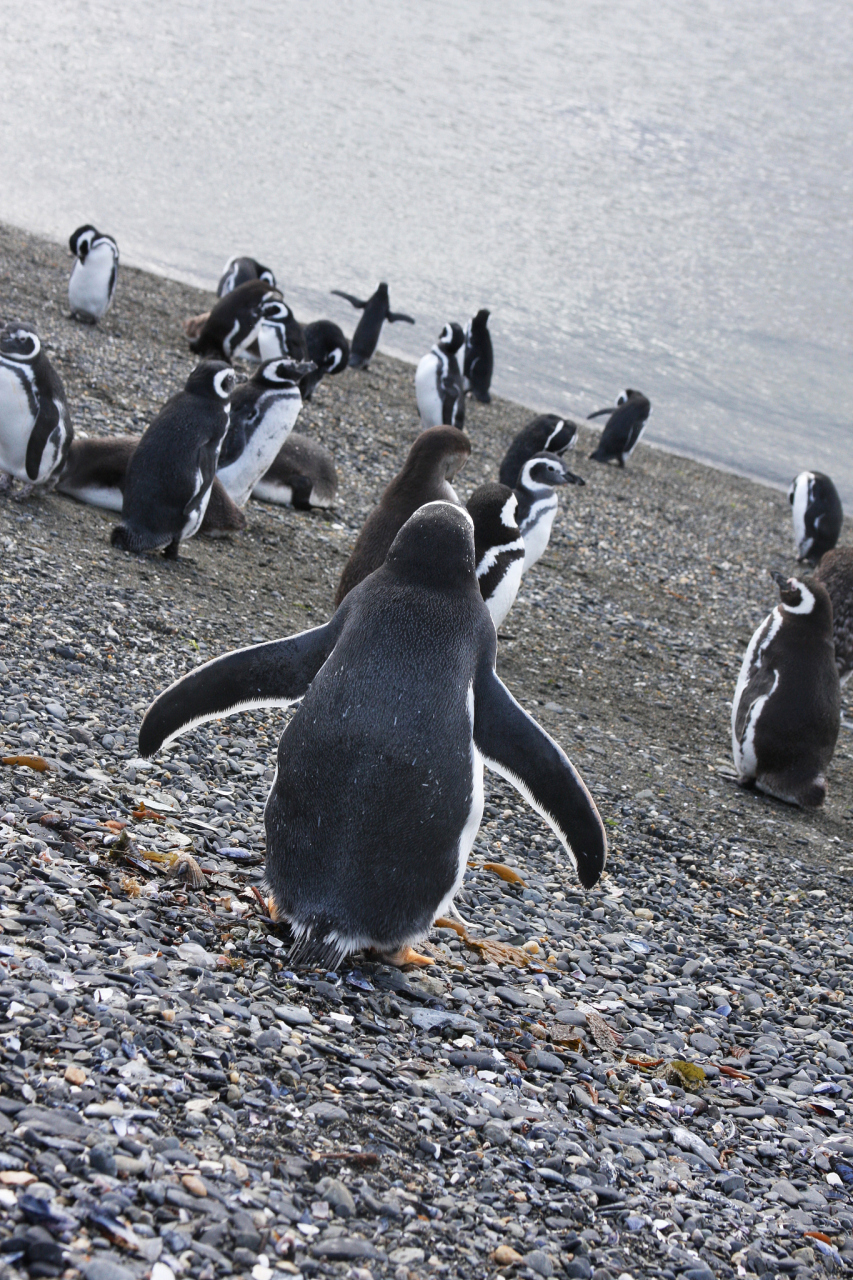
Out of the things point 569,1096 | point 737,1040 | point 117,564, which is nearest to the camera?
point 569,1096

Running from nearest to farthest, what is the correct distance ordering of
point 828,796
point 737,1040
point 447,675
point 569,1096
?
point 569,1096 → point 447,675 → point 737,1040 → point 828,796

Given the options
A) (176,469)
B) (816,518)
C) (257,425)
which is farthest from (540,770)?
(816,518)

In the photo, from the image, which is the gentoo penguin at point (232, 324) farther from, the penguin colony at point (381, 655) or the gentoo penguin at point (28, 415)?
the gentoo penguin at point (28, 415)

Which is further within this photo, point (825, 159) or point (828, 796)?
point (825, 159)

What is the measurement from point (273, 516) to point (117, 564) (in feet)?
7.17

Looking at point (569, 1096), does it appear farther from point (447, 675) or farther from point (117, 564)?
point (117, 564)

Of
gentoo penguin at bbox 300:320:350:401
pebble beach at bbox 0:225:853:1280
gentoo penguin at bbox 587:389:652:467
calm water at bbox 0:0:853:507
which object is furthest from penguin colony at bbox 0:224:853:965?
calm water at bbox 0:0:853:507

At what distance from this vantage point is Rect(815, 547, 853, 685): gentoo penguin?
25.3 ft

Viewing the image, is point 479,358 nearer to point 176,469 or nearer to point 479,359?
point 479,359

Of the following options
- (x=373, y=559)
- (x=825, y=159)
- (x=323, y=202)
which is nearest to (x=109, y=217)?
(x=323, y=202)

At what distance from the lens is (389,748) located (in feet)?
9.57

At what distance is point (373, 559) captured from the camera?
15.9 feet

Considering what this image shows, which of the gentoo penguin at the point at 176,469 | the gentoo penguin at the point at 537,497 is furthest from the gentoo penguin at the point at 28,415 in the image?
the gentoo penguin at the point at 537,497

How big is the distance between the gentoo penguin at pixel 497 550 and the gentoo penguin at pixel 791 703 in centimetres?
133
